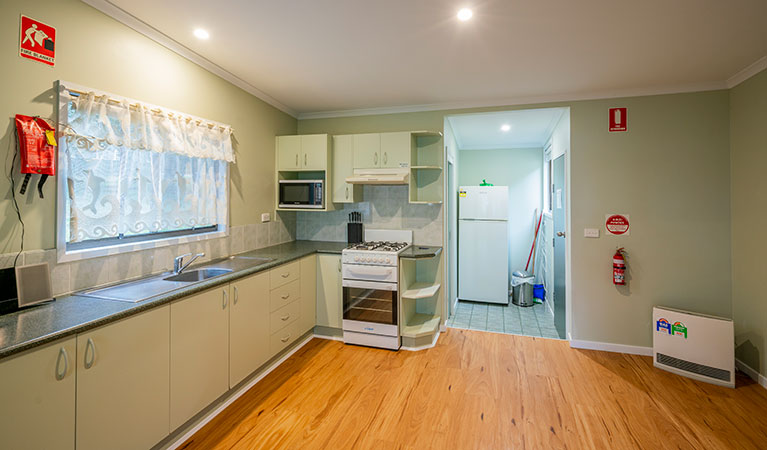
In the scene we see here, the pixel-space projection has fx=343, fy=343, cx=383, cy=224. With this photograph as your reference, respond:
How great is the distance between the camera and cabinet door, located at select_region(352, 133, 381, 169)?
3.69m

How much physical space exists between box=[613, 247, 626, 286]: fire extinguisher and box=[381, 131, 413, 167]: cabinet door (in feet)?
7.25

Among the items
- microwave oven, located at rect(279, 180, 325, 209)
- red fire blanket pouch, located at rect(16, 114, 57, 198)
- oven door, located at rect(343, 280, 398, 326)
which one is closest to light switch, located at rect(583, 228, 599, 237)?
oven door, located at rect(343, 280, 398, 326)

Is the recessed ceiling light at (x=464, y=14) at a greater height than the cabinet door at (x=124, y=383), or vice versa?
the recessed ceiling light at (x=464, y=14)

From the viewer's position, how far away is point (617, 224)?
131 inches

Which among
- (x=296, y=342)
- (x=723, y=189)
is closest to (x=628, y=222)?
(x=723, y=189)

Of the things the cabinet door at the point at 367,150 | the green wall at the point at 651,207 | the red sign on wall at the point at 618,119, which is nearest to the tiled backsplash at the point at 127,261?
the cabinet door at the point at 367,150

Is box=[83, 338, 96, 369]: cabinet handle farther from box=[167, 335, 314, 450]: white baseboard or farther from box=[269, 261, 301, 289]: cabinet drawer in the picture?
box=[269, 261, 301, 289]: cabinet drawer

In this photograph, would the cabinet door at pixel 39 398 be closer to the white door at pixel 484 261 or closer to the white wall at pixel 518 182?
the white door at pixel 484 261

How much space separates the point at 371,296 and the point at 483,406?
1.39 m

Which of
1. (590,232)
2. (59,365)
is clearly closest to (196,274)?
(59,365)

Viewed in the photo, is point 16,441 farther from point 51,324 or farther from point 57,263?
point 57,263

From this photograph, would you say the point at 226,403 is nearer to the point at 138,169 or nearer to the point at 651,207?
the point at 138,169

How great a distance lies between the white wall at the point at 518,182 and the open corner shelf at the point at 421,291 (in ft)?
8.29

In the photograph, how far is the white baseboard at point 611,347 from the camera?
129 inches
